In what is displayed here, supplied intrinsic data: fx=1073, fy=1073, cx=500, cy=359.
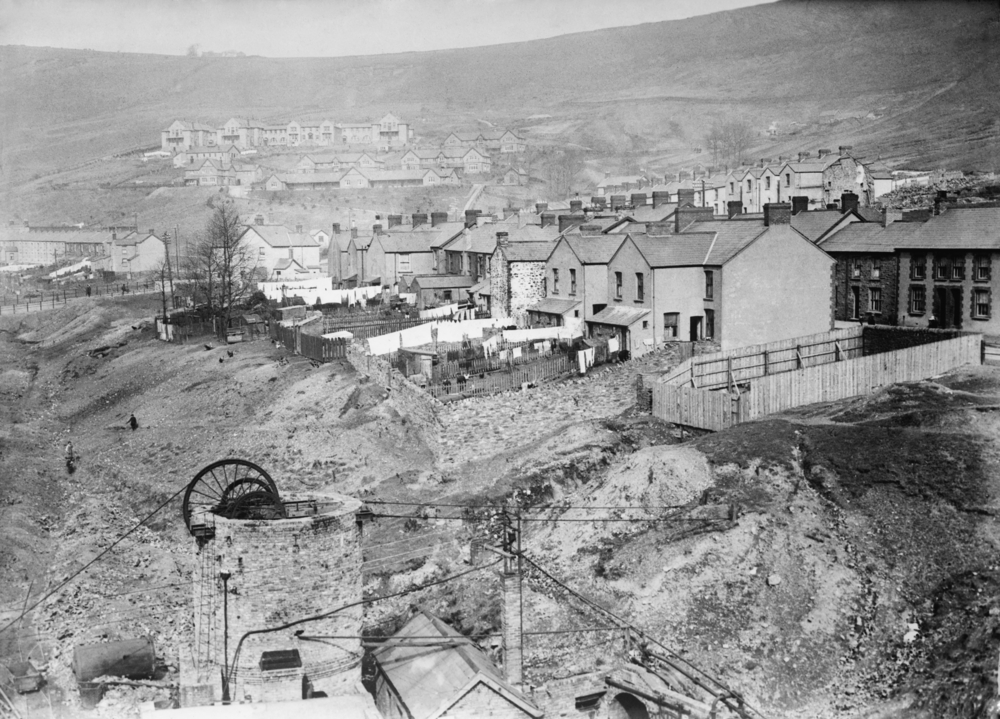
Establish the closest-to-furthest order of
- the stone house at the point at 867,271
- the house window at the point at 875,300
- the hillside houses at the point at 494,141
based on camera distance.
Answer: the stone house at the point at 867,271
the house window at the point at 875,300
the hillside houses at the point at 494,141

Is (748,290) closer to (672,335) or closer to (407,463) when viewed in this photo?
(672,335)

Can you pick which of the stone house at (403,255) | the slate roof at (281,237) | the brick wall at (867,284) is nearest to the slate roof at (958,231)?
the brick wall at (867,284)

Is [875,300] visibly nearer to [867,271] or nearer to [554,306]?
[867,271]

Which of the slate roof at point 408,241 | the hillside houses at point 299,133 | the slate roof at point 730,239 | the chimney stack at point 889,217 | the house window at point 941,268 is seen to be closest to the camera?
the slate roof at point 730,239

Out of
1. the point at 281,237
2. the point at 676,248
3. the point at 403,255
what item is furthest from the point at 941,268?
the point at 281,237

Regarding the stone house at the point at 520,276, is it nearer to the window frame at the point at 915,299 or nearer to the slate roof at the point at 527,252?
the slate roof at the point at 527,252

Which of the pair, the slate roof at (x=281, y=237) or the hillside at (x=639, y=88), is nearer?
the slate roof at (x=281, y=237)
